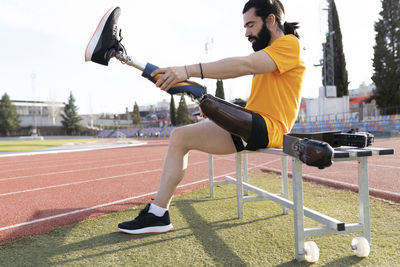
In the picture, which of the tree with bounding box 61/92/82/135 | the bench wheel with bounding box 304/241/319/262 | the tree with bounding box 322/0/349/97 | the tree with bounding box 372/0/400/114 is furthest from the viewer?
the tree with bounding box 61/92/82/135

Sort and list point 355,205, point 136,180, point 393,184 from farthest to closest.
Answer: point 136,180
point 393,184
point 355,205

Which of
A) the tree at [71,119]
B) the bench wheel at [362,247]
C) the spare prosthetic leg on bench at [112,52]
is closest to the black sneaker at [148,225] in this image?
the spare prosthetic leg on bench at [112,52]

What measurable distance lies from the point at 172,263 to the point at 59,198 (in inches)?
112

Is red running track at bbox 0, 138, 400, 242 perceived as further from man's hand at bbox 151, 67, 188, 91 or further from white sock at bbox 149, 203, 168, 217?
man's hand at bbox 151, 67, 188, 91

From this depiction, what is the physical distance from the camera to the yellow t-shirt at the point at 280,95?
1.99 meters

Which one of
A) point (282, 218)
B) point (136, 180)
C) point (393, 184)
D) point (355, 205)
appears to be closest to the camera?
point (282, 218)

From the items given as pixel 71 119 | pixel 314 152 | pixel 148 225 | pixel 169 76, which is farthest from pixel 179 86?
pixel 71 119

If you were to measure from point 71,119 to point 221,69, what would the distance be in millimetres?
62778

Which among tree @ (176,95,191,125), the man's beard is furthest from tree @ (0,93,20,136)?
the man's beard

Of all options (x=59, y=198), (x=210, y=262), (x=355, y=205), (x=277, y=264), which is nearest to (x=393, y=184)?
(x=355, y=205)

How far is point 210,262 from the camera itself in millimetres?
1831

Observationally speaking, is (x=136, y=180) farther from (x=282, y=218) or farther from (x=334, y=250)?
(x=334, y=250)

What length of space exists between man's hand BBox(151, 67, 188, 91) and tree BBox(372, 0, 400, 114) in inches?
1171

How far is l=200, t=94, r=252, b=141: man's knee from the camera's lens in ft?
6.24
